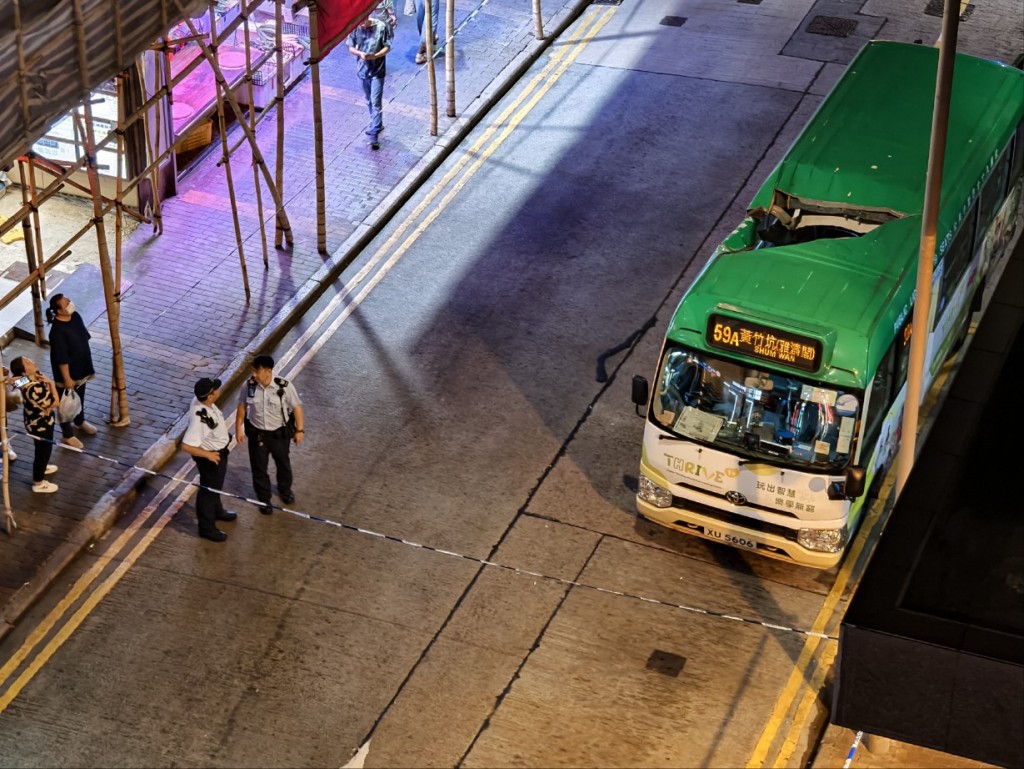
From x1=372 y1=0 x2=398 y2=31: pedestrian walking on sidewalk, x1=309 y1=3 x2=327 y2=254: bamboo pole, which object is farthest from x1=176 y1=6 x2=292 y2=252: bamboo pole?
x1=372 y1=0 x2=398 y2=31: pedestrian walking on sidewalk

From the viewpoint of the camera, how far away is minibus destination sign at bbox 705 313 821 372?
43.0 feet

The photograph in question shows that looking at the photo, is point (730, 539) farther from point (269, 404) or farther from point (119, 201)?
point (119, 201)

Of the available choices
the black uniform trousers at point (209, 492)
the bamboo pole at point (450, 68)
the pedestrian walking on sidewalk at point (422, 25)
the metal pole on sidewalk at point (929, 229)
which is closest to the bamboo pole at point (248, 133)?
the bamboo pole at point (450, 68)

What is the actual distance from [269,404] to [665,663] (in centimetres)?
415

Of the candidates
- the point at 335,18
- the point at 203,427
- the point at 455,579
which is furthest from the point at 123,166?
the point at 455,579

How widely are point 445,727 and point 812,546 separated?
3.52 metres

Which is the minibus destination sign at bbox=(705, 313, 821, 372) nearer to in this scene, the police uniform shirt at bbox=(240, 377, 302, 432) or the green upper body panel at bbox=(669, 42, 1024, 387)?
the green upper body panel at bbox=(669, 42, 1024, 387)

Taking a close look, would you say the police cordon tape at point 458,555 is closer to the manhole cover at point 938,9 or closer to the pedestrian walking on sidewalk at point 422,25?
the pedestrian walking on sidewalk at point 422,25

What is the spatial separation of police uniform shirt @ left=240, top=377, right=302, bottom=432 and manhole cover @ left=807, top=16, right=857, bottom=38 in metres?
12.2

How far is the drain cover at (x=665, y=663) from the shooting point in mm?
13359

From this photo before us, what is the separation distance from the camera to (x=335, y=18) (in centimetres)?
1797

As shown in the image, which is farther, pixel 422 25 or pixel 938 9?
pixel 938 9

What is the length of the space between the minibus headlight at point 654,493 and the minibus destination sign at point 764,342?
1.46 m

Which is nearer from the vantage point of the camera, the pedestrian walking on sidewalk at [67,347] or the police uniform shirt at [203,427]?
the police uniform shirt at [203,427]
